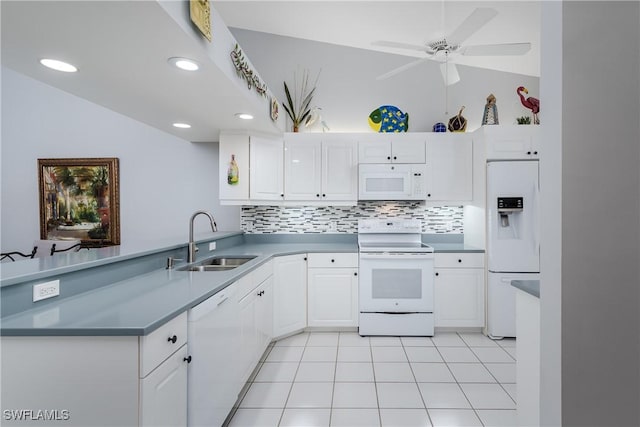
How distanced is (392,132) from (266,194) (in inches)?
60.7

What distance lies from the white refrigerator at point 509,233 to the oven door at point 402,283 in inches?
24.6

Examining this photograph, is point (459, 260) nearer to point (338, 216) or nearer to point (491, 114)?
point (338, 216)

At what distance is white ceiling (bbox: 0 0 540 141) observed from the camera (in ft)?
4.41

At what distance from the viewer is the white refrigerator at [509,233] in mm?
3160

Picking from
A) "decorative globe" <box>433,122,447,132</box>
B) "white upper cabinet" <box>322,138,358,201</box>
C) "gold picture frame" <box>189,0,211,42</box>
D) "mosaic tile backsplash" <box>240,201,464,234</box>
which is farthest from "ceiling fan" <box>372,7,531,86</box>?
"mosaic tile backsplash" <box>240,201,464,234</box>

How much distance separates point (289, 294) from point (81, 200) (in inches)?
117

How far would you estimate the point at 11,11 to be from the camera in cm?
126

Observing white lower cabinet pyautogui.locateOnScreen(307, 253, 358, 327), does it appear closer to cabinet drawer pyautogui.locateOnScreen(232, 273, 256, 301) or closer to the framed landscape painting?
cabinet drawer pyautogui.locateOnScreen(232, 273, 256, 301)

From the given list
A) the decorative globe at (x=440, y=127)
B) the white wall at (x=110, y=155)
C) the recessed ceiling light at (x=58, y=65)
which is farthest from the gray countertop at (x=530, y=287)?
the white wall at (x=110, y=155)

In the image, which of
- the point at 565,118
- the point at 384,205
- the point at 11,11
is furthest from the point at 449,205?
the point at 11,11

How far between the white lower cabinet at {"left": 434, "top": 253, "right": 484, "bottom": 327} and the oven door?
12 cm

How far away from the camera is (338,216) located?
396 cm

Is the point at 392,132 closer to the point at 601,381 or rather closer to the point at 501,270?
the point at 501,270

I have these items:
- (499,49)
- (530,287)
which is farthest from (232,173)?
(530,287)
